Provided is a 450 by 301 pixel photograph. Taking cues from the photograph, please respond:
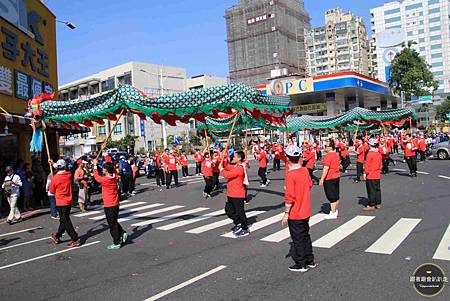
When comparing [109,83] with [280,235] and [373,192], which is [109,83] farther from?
[280,235]

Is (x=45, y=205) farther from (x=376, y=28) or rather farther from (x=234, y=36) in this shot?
(x=376, y=28)

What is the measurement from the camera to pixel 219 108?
1020 centimetres

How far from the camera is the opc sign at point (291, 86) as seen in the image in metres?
40.5

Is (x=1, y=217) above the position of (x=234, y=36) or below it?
below

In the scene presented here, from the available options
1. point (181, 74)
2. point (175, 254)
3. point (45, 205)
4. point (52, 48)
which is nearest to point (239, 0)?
point (181, 74)

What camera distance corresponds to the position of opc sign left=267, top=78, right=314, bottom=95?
40.5 meters

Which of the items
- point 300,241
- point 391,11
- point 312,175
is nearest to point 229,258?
point 300,241

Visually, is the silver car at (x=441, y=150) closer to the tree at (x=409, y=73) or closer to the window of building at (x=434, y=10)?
the tree at (x=409, y=73)

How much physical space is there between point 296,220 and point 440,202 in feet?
22.3

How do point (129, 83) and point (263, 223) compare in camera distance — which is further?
point (129, 83)

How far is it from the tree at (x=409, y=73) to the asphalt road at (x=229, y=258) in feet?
119

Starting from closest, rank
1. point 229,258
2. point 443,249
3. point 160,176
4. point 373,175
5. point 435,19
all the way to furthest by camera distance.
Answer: point 443,249, point 229,258, point 373,175, point 160,176, point 435,19

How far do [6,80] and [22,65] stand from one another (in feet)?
5.83

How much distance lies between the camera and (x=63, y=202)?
8.68m
